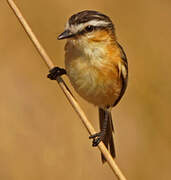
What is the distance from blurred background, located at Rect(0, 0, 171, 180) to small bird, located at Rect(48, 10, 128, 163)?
1015 mm

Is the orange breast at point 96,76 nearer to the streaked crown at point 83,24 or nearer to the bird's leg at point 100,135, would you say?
the streaked crown at point 83,24

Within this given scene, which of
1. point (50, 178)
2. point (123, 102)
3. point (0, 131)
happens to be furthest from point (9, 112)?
point (123, 102)

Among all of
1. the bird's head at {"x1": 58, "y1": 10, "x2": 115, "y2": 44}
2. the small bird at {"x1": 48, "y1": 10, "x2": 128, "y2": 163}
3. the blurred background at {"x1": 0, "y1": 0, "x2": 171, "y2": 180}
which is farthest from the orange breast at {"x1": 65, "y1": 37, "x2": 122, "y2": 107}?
the blurred background at {"x1": 0, "y1": 0, "x2": 171, "y2": 180}

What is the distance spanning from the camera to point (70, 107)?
7508mm

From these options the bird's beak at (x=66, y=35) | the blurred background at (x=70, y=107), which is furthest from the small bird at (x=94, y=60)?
the blurred background at (x=70, y=107)

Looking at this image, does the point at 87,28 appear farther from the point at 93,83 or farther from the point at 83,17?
the point at 93,83

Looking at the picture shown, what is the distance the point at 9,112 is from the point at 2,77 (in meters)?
0.58

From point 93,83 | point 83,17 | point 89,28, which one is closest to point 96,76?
point 93,83

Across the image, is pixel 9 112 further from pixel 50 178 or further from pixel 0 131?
pixel 50 178

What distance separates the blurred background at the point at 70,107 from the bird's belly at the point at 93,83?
1139 mm

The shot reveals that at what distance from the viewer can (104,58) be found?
5.44 m

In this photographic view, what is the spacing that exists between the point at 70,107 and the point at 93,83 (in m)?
2.11

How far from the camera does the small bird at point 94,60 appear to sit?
17.1 feet

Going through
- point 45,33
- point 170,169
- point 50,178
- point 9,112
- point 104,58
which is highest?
point 45,33
